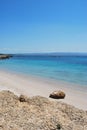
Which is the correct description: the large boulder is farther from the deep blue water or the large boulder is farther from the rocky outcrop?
the deep blue water

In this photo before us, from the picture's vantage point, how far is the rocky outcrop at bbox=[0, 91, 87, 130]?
5.84 metres

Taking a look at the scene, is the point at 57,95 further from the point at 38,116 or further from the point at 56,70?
the point at 56,70

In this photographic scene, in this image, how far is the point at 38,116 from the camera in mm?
6434

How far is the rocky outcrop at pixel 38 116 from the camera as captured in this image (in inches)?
230

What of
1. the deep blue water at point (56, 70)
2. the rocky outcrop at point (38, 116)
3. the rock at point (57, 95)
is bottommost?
the deep blue water at point (56, 70)

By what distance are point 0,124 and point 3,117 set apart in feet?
1.61

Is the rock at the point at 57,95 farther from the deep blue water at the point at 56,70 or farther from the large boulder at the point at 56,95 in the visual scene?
the deep blue water at the point at 56,70

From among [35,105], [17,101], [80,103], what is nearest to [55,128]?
[35,105]

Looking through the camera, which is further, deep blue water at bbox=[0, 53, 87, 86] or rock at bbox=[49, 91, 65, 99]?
deep blue water at bbox=[0, 53, 87, 86]

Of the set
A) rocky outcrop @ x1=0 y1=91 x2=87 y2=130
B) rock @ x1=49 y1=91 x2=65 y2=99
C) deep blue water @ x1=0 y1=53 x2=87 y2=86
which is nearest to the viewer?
rocky outcrop @ x1=0 y1=91 x2=87 y2=130

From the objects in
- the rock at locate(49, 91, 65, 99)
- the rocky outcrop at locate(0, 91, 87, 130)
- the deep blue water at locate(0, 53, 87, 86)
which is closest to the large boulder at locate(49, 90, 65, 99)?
the rock at locate(49, 91, 65, 99)

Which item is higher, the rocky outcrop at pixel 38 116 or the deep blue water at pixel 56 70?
the rocky outcrop at pixel 38 116

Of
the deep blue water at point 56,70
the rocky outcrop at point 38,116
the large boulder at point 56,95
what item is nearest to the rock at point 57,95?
the large boulder at point 56,95

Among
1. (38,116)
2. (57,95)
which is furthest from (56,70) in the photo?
(38,116)
